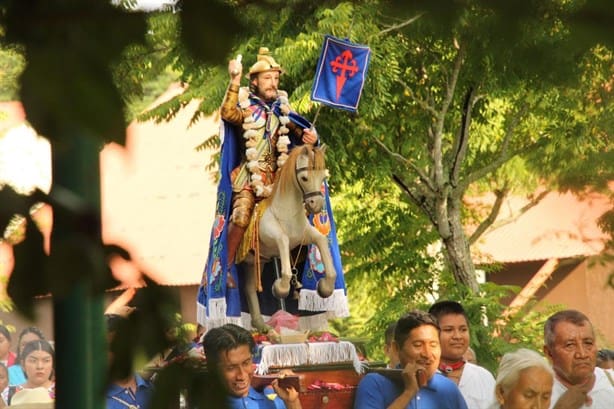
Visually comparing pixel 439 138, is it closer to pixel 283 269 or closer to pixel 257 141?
pixel 257 141

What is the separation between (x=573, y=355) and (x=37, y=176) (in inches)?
184

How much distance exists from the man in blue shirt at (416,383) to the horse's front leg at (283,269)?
2.62m

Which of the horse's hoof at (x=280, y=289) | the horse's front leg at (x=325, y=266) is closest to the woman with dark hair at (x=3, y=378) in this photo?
the horse's hoof at (x=280, y=289)

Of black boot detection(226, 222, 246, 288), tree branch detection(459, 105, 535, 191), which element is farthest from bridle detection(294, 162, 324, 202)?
tree branch detection(459, 105, 535, 191)

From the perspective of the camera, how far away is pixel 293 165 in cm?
850

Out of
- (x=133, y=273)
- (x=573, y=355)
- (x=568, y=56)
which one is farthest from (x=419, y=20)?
(x=573, y=355)

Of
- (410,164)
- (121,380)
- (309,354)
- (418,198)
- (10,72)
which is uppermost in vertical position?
(410,164)

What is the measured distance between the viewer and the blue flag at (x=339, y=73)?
35.1 ft

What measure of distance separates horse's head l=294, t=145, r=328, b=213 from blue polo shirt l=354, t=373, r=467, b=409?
254 centimetres

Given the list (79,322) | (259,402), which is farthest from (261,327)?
(79,322)

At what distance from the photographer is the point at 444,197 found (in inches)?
644

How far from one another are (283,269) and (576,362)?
290 centimetres

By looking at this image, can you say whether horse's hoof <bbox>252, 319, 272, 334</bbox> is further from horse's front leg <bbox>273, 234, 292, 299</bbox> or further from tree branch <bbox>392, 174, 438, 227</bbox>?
tree branch <bbox>392, 174, 438, 227</bbox>

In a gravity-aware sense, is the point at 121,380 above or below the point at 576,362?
below
